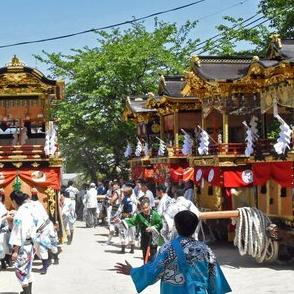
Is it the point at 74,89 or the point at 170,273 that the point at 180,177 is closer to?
the point at 74,89

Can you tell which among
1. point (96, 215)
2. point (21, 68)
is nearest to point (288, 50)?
point (21, 68)

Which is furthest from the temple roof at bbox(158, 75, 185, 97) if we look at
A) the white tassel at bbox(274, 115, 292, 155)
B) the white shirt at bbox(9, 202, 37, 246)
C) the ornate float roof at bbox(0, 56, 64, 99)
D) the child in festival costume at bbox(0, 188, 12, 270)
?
the white shirt at bbox(9, 202, 37, 246)

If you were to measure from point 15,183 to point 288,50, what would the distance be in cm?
756

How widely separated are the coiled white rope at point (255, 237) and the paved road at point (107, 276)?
311 mm

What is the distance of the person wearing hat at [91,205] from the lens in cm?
2234

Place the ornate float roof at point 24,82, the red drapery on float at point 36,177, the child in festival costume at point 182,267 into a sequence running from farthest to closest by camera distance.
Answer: the ornate float roof at point 24,82, the red drapery on float at point 36,177, the child in festival costume at point 182,267

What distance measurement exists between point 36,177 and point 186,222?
10.8 meters

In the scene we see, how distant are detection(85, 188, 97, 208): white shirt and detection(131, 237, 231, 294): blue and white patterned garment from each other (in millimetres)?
17115

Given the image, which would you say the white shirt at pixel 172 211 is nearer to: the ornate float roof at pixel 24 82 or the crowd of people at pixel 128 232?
the crowd of people at pixel 128 232

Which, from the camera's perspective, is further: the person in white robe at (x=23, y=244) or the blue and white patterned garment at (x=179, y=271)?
the person in white robe at (x=23, y=244)

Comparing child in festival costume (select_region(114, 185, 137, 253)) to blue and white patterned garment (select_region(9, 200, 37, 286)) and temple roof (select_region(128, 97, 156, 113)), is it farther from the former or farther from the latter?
temple roof (select_region(128, 97, 156, 113))

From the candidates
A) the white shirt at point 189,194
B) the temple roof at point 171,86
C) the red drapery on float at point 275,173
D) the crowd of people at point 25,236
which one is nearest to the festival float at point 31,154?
the crowd of people at point 25,236

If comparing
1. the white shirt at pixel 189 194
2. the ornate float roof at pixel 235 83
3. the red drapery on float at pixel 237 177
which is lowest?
the white shirt at pixel 189 194

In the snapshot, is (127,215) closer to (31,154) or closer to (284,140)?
(31,154)
